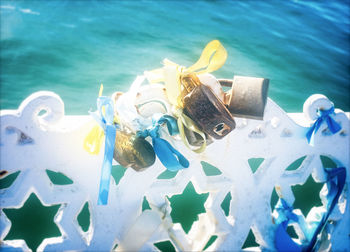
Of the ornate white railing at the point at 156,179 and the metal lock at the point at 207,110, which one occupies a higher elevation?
the metal lock at the point at 207,110

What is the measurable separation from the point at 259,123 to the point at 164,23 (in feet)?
11.5

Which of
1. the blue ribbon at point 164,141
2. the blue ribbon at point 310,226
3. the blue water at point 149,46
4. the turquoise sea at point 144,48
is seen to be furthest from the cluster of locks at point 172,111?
the blue water at point 149,46

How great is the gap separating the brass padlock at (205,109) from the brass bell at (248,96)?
0.28 ft

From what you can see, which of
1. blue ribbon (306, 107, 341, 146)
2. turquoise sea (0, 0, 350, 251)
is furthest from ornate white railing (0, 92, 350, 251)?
turquoise sea (0, 0, 350, 251)

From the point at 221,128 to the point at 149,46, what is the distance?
3.05 metres

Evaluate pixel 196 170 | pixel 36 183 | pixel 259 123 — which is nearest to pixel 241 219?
pixel 196 170

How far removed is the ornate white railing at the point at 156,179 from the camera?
97 cm

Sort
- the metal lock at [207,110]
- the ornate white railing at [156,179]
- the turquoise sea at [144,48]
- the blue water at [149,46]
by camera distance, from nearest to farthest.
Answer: the metal lock at [207,110] → the ornate white railing at [156,179] → the turquoise sea at [144,48] → the blue water at [149,46]

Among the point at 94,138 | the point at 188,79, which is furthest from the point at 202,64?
the point at 94,138

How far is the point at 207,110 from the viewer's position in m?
0.88

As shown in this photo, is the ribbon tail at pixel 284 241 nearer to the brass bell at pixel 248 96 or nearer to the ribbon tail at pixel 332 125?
the ribbon tail at pixel 332 125

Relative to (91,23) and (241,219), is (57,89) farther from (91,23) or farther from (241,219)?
(241,219)

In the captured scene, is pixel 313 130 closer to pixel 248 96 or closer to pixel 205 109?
pixel 248 96

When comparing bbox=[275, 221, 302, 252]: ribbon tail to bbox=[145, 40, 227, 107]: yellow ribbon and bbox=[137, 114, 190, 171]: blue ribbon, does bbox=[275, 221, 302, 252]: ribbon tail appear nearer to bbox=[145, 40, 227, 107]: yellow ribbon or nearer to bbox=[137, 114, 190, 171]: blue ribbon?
bbox=[137, 114, 190, 171]: blue ribbon
